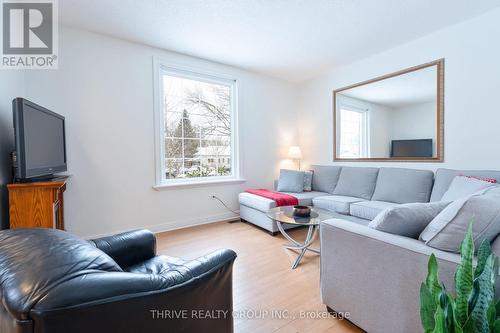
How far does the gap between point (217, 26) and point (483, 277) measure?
2846 millimetres

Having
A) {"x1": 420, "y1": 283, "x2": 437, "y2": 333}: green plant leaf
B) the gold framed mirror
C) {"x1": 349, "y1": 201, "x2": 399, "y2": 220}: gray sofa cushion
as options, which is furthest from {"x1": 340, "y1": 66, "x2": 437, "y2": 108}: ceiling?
{"x1": 420, "y1": 283, "x2": 437, "y2": 333}: green plant leaf

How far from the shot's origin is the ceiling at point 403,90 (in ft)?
9.26

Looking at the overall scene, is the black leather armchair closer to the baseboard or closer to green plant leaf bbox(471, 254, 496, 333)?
green plant leaf bbox(471, 254, 496, 333)

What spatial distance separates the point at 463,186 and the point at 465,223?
1.55 meters

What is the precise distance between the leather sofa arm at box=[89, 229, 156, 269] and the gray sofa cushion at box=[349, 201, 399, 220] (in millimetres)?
2268

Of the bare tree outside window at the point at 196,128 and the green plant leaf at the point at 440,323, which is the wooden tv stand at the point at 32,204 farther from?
the green plant leaf at the point at 440,323

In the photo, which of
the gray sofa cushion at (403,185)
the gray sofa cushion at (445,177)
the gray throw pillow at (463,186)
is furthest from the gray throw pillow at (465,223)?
the gray sofa cushion at (403,185)

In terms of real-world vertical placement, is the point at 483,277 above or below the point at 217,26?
below

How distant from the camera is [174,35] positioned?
274 centimetres

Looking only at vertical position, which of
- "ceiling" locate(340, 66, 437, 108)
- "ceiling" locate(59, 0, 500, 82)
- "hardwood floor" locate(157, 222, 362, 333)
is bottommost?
"hardwood floor" locate(157, 222, 362, 333)

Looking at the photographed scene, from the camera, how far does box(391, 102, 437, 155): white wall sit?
2828mm

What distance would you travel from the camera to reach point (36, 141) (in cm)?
183

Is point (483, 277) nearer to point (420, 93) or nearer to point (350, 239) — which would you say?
point (350, 239)

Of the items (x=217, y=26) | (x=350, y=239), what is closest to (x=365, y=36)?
(x=217, y=26)
